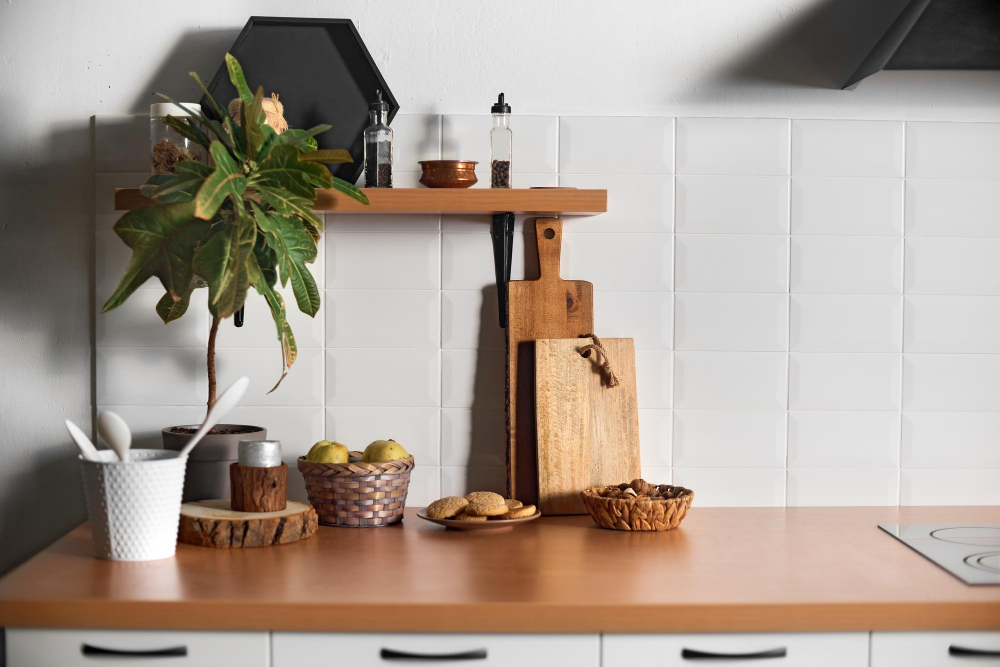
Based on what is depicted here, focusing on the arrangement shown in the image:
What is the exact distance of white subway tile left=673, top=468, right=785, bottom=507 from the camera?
1.90 metres

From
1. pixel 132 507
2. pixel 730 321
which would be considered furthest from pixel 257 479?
pixel 730 321

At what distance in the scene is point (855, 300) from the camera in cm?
189

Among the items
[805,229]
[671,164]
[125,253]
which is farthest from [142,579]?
[805,229]

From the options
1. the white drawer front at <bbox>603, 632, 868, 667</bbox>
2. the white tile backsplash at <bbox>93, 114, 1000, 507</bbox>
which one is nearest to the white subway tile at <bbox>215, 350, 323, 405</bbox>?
the white tile backsplash at <bbox>93, 114, 1000, 507</bbox>

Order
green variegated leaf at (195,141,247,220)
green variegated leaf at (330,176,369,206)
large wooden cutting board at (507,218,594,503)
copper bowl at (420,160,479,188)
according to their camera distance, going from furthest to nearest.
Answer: large wooden cutting board at (507,218,594,503) < copper bowl at (420,160,479,188) < green variegated leaf at (330,176,369,206) < green variegated leaf at (195,141,247,220)

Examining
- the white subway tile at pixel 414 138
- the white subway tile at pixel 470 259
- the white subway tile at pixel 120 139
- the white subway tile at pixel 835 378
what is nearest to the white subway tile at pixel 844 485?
Answer: the white subway tile at pixel 835 378

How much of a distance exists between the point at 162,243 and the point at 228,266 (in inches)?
6.5

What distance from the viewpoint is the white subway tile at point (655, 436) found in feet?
6.20

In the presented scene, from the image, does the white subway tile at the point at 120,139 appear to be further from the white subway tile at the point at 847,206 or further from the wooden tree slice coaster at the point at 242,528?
the white subway tile at the point at 847,206

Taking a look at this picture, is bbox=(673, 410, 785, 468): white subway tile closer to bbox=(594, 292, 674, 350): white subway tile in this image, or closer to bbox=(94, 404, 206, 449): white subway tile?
bbox=(594, 292, 674, 350): white subway tile

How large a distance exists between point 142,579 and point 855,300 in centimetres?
152

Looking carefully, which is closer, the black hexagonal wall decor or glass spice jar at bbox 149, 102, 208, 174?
glass spice jar at bbox 149, 102, 208, 174

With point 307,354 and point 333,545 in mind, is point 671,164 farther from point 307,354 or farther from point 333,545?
point 333,545

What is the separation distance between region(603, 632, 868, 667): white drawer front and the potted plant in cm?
81
